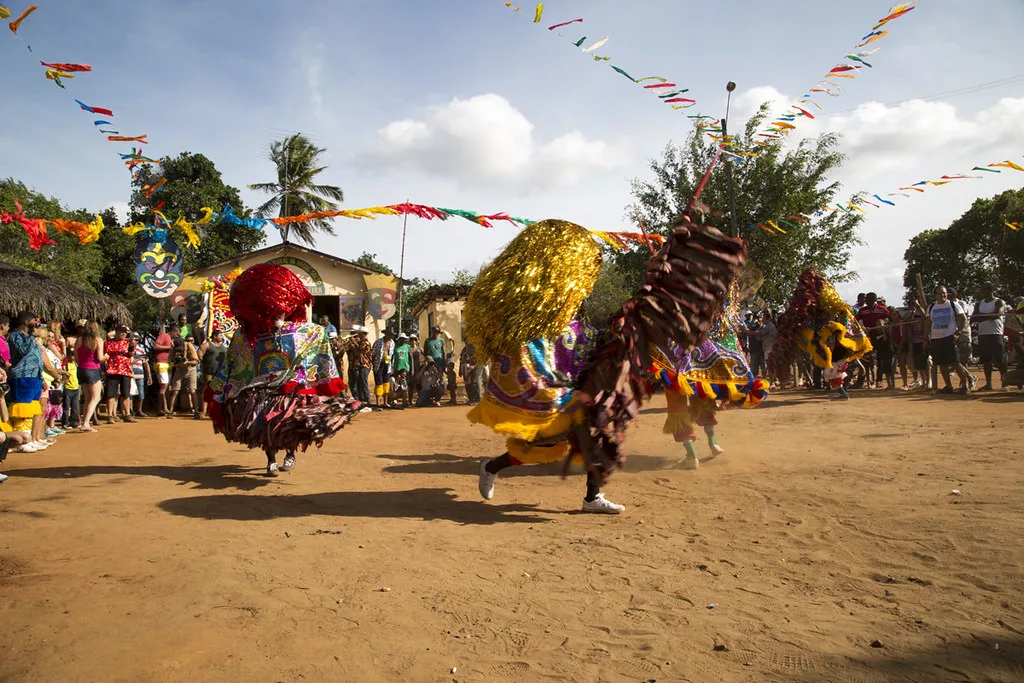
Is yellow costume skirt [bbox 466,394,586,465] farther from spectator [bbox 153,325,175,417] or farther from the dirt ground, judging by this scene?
spectator [bbox 153,325,175,417]

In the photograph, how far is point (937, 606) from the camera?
3264 millimetres

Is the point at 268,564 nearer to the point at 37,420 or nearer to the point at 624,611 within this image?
the point at 624,611

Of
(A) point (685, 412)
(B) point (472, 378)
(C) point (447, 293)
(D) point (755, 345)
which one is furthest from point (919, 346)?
(C) point (447, 293)

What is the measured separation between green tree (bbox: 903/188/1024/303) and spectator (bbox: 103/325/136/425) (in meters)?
29.5

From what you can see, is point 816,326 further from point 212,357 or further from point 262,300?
point 212,357

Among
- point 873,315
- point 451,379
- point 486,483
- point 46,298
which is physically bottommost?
point 486,483

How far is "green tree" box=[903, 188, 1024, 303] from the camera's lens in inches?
1122

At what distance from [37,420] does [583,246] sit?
8.13m

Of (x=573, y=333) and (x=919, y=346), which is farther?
(x=919, y=346)

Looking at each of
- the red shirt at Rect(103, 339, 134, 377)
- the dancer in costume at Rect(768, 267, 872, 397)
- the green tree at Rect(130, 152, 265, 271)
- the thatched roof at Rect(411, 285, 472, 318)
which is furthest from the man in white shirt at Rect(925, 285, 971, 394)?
the green tree at Rect(130, 152, 265, 271)

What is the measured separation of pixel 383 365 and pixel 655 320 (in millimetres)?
12057

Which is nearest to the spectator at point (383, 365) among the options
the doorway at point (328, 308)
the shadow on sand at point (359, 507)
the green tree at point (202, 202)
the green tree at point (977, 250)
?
the doorway at point (328, 308)

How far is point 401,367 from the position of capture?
52.1 ft

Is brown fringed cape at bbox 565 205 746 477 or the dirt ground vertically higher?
brown fringed cape at bbox 565 205 746 477
